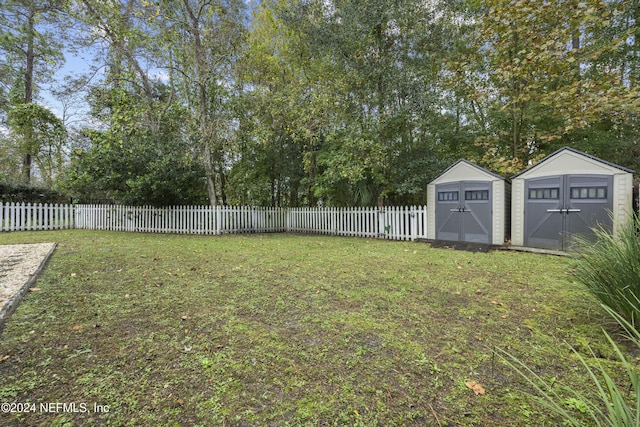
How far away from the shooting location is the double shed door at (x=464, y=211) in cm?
747

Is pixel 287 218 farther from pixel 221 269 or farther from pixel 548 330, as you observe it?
pixel 548 330

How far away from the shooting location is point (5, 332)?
2.35m

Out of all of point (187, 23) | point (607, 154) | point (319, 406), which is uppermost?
point (187, 23)

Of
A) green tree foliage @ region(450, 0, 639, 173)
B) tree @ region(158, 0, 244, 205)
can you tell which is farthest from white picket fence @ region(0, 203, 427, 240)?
green tree foliage @ region(450, 0, 639, 173)

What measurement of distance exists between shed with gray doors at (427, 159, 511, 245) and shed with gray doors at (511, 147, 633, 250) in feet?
1.34

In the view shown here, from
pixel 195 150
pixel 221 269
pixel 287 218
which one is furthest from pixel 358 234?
pixel 195 150

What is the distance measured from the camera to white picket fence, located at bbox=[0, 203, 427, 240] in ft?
32.0

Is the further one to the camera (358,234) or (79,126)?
(79,126)

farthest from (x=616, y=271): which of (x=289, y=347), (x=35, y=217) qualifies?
(x=35, y=217)

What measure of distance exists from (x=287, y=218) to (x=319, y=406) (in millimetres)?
11475

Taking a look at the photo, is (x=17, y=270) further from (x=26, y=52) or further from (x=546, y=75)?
(x=26, y=52)

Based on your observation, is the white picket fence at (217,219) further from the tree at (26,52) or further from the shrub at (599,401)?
the shrub at (599,401)

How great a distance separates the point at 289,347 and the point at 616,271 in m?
2.75

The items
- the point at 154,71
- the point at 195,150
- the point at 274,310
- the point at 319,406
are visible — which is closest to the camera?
the point at 319,406
